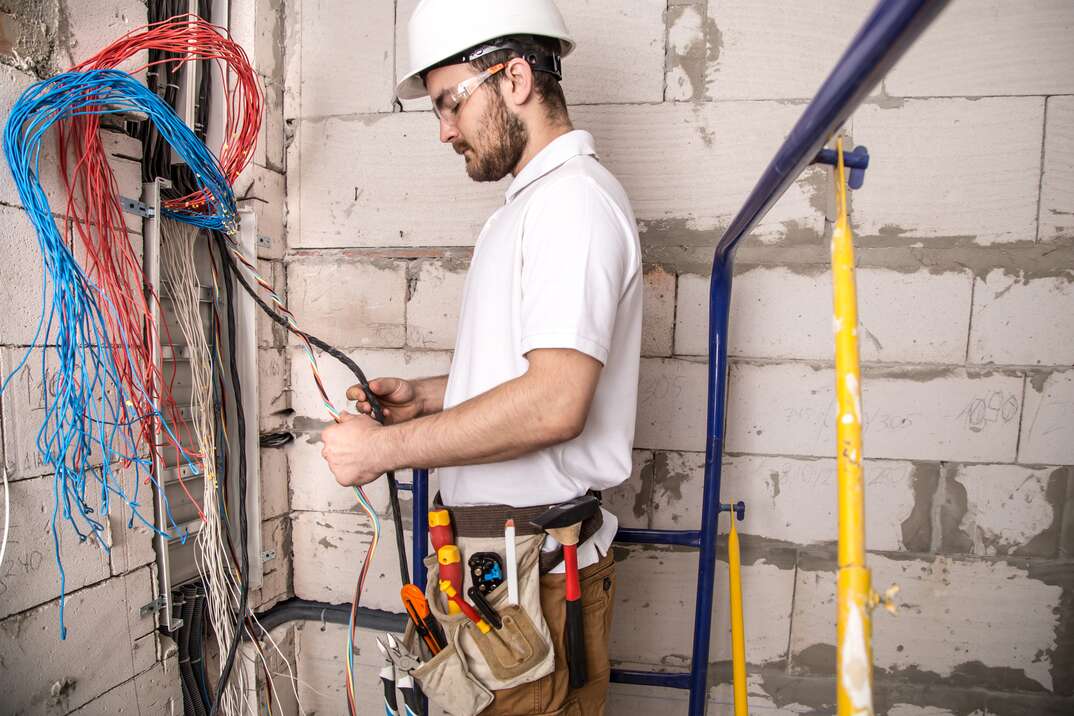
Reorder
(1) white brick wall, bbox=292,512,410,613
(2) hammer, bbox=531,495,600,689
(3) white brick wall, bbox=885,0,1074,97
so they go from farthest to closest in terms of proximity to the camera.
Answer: (1) white brick wall, bbox=292,512,410,613 → (3) white brick wall, bbox=885,0,1074,97 → (2) hammer, bbox=531,495,600,689

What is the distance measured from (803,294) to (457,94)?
100 cm

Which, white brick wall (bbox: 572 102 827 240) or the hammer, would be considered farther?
white brick wall (bbox: 572 102 827 240)

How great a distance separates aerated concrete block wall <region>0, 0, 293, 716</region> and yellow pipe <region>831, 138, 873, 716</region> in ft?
4.33

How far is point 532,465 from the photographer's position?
96 cm

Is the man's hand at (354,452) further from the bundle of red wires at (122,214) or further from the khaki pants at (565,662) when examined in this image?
the bundle of red wires at (122,214)

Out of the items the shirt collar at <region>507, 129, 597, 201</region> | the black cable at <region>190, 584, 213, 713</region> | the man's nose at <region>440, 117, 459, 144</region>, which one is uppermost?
the man's nose at <region>440, 117, 459, 144</region>

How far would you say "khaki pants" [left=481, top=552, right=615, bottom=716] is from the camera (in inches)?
36.5

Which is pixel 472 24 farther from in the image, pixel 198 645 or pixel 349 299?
pixel 198 645

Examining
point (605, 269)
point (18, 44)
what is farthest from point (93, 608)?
point (605, 269)

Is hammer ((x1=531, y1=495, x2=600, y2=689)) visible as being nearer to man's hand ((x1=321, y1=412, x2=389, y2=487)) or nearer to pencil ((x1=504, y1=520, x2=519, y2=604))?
pencil ((x1=504, y1=520, x2=519, y2=604))

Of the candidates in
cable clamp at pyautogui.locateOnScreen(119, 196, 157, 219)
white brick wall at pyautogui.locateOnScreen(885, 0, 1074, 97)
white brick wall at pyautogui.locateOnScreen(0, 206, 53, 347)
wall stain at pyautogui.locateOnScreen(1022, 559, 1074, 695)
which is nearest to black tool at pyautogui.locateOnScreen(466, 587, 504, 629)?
white brick wall at pyautogui.locateOnScreen(0, 206, 53, 347)

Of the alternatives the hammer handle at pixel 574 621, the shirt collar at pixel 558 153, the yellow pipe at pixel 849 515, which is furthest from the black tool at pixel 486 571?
the shirt collar at pixel 558 153

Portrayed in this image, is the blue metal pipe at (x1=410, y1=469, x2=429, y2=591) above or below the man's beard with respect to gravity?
below

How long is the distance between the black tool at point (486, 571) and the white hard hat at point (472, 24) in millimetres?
914
